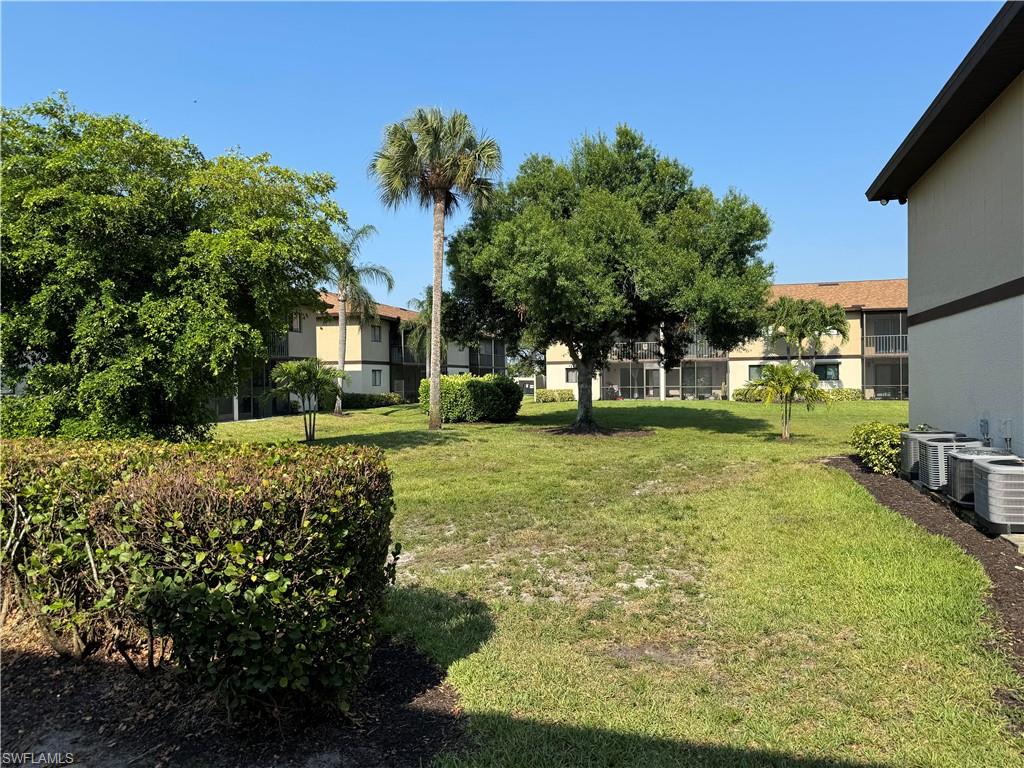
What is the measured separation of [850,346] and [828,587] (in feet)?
137

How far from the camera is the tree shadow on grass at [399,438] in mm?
18125

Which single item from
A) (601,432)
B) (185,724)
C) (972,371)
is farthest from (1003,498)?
(601,432)

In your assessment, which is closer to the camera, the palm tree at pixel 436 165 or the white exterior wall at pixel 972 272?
the white exterior wall at pixel 972 272

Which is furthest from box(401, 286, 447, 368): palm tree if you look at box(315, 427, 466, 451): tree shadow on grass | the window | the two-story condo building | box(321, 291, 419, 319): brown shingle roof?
the window

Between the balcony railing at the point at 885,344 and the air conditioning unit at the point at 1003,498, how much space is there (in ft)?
130

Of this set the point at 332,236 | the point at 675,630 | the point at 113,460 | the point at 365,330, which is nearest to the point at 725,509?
the point at 675,630

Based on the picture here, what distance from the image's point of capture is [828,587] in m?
5.37

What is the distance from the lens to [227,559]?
9.45 ft

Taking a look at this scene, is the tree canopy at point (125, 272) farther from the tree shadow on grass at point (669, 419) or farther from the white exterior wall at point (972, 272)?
the tree shadow on grass at point (669, 419)

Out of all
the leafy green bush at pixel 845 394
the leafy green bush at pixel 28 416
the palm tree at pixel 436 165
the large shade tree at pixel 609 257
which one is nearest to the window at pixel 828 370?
the leafy green bush at pixel 845 394

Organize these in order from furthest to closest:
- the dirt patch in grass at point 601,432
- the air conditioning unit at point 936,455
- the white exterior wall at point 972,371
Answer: the dirt patch in grass at point 601,432, the air conditioning unit at point 936,455, the white exterior wall at point 972,371

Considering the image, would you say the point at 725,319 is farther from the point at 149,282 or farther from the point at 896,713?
the point at 896,713

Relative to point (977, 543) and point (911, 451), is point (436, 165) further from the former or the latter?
point (977, 543)

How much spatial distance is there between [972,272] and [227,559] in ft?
34.2
